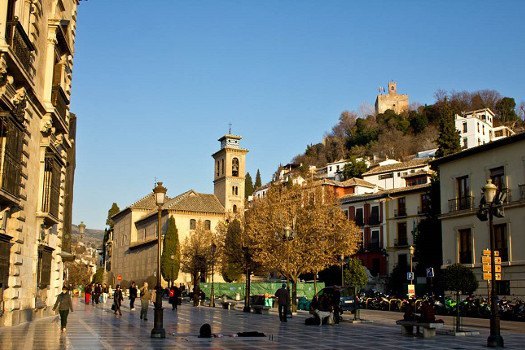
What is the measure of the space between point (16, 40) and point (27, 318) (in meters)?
9.61

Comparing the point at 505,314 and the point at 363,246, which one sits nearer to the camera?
the point at 505,314

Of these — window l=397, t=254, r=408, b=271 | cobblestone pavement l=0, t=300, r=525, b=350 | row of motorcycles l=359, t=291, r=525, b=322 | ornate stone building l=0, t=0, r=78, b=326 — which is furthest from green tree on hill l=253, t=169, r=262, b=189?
cobblestone pavement l=0, t=300, r=525, b=350

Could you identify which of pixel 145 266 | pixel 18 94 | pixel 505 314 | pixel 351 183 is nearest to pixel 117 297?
pixel 18 94

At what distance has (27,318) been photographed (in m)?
21.2

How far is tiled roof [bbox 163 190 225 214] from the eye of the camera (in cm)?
8544

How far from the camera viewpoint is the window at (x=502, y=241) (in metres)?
34.7

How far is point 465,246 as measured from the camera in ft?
125

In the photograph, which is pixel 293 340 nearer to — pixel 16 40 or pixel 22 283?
pixel 22 283

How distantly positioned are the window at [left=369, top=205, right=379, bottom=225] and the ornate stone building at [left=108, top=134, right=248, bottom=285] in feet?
78.1

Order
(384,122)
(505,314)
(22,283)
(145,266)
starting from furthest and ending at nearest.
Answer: (384,122) → (145,266) → (505,314) → (22,283)

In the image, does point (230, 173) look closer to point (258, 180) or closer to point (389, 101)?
point (258, 180)

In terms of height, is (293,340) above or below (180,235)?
below

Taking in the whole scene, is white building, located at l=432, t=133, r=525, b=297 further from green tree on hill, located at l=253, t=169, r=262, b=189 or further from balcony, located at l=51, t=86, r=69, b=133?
green tree on hill, located at l=253, t=169, r=262, b=189

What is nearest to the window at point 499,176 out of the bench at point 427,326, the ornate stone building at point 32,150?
the bench at point 427,326
